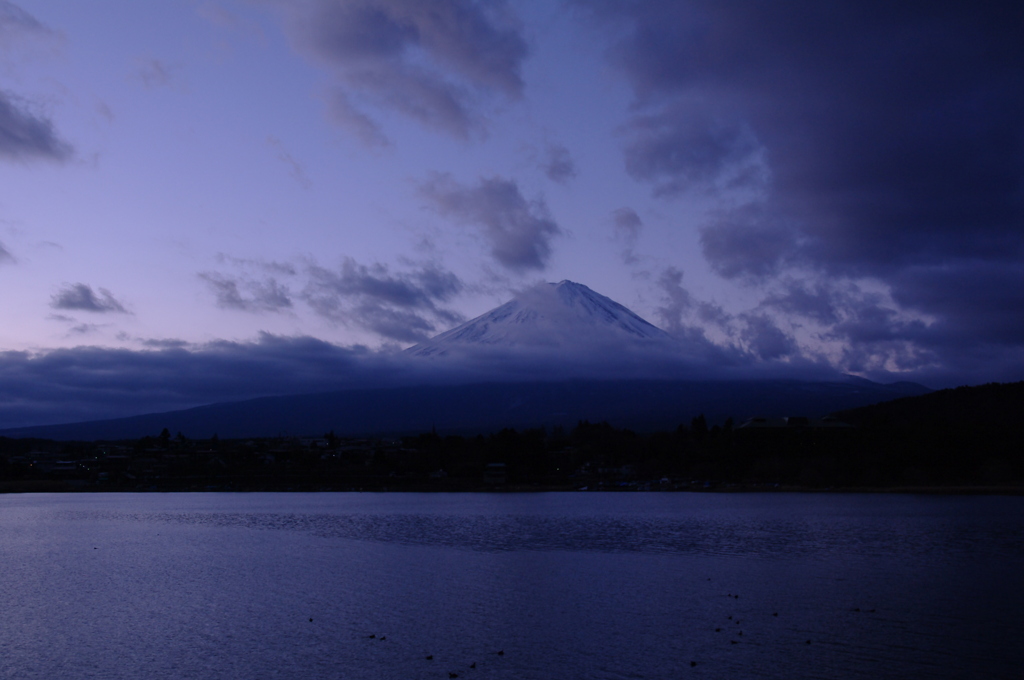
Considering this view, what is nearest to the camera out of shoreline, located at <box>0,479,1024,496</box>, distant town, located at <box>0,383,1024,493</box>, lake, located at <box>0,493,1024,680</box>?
lake, located at <box>0,493,1024,680</box>

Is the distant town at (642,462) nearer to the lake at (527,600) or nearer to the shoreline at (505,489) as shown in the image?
the shoreline at (505,489)

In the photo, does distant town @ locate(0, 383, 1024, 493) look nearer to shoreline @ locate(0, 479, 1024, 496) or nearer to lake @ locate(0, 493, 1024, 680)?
shoreline @ locate(0, 479, 1024, 496)

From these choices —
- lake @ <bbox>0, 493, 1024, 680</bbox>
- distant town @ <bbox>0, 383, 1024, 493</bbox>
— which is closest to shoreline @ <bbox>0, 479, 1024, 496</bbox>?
distant town @ <bbox>0, 383, 1024, 493</bbox>

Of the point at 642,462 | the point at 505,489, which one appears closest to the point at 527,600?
the point at 505,489

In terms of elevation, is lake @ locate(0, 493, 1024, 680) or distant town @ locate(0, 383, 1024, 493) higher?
distant town @ locate(0, 383, 1024, 493)

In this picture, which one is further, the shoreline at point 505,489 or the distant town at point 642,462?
the distant town at point 642,462

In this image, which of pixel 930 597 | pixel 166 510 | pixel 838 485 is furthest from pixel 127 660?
pixel 838 485

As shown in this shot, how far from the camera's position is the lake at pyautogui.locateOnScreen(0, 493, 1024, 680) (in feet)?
50.6

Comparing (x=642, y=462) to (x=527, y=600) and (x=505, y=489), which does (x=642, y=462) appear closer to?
(x=505, y=489)

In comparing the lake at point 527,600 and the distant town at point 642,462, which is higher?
the distant town at point 642,462

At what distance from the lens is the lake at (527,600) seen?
15438 millimetres

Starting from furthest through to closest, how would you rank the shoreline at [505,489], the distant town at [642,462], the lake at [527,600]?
the distant town at [642,462] < the shoreline at [505,489] < the lake at [527,600]

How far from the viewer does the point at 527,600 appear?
70.3ft

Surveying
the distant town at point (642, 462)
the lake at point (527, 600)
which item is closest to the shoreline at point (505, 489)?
the distant town at point (642, 462)
